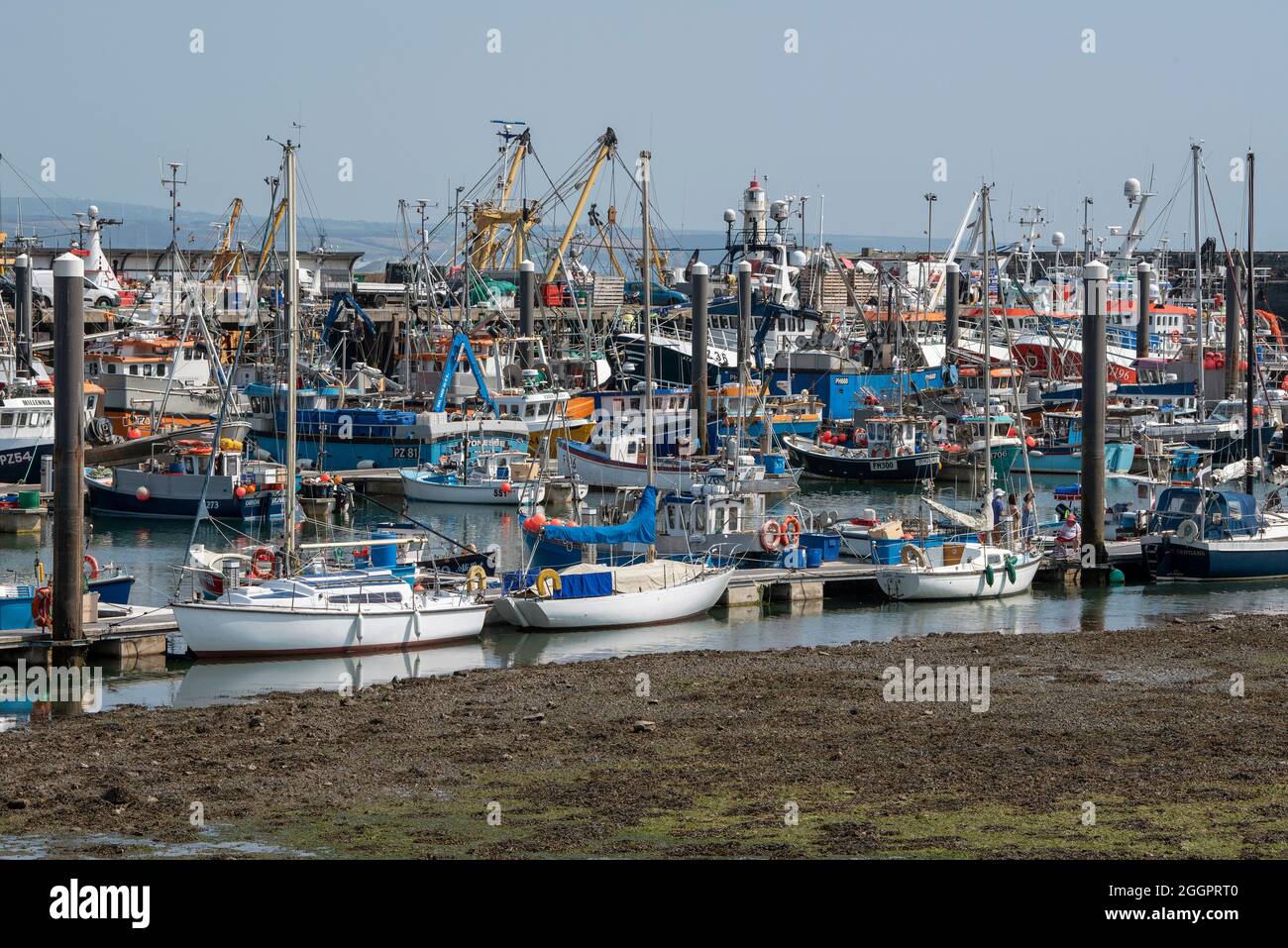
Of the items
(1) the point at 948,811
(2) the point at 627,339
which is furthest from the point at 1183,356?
(1) the point at 948,811

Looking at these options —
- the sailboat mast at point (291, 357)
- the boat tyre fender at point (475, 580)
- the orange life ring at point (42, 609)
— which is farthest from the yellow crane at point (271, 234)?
the orange life ring at point (42, 609)

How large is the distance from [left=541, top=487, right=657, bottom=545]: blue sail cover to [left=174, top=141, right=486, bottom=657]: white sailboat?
404cm

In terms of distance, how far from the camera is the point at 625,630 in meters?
33.2

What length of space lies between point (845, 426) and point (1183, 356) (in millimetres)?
18748

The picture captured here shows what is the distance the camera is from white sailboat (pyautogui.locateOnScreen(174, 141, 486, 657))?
94.5 feet

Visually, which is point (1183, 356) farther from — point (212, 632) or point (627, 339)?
point (212, 632)

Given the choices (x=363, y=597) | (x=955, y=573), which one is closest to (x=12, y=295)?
(x=955, y=573)

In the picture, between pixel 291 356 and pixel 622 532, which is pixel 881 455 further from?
pixel 291 356

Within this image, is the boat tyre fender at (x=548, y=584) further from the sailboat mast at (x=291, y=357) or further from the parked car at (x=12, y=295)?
the parked car at (x=12, y=295)

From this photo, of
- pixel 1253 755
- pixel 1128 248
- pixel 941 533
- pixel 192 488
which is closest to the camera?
pixel 1253 755

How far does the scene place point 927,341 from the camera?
8581cm

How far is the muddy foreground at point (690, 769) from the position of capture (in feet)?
51.0

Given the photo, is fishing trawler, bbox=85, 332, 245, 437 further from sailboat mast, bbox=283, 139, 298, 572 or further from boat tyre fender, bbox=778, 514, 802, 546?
sailboat mast, bbox=283, 139, 298, 572

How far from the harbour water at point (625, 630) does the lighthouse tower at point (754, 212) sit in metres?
55.2
